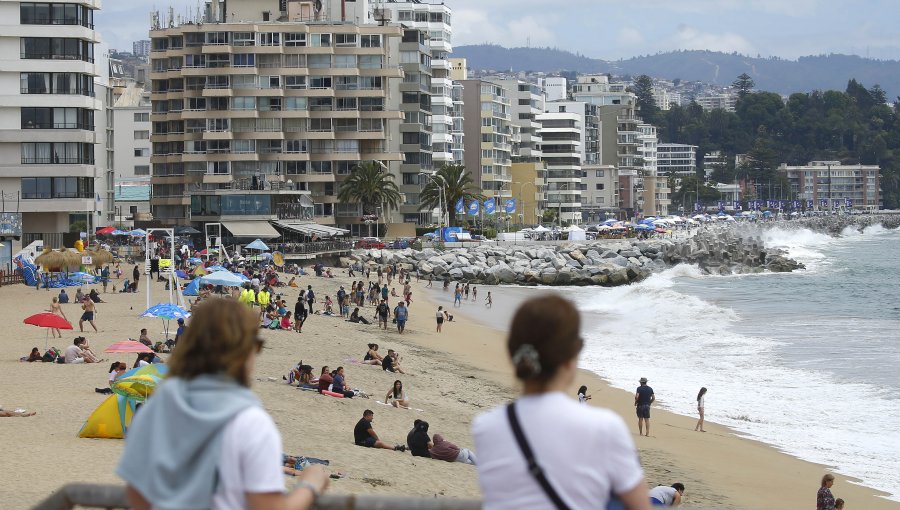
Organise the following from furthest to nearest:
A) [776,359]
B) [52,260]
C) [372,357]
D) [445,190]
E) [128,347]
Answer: [445,190]
[52,260]
[776,359]
[372,357]
[128,347]

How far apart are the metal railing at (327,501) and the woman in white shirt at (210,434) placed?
0.37m

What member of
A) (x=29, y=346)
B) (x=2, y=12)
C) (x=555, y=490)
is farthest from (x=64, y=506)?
(x=2, y=12)

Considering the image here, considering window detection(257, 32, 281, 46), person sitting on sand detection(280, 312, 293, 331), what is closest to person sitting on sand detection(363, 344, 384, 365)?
person sitting on sand detection(280, 312, 293, 331)

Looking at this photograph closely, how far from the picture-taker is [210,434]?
11.8ft

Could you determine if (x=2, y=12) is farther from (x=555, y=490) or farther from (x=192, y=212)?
(x=555, y=490)

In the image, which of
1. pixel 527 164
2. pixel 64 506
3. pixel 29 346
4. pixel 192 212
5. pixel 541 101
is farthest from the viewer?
pixel 541 101

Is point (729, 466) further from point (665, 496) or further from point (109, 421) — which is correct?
point (109, 421)

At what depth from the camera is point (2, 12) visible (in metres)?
57.0

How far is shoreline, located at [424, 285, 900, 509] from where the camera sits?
739 inches

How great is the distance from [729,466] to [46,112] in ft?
150

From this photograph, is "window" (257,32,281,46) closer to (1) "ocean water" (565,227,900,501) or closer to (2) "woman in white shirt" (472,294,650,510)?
(1) "ocean water" (565,227,900,501)

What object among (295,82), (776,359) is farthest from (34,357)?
(295,82)

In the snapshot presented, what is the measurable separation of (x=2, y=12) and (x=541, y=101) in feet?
325

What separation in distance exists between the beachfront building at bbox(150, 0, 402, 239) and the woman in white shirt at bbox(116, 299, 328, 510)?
80.7 m
